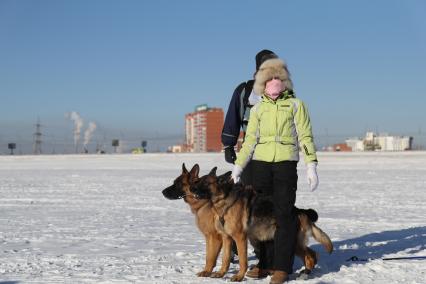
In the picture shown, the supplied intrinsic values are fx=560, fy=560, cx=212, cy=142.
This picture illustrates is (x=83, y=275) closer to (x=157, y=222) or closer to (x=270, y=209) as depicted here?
(x=270, y=209)

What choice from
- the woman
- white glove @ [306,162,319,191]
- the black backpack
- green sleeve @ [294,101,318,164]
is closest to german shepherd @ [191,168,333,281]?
the woman

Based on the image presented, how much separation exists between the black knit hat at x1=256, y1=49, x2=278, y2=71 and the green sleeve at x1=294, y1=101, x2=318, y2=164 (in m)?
0.76

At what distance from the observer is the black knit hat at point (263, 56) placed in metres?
6.18

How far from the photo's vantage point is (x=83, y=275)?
6.06 metres

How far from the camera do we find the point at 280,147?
5746 mm

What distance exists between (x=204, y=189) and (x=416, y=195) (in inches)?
479

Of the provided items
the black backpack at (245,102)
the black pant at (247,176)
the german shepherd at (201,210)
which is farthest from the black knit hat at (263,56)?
the german shepherd at (201,210)

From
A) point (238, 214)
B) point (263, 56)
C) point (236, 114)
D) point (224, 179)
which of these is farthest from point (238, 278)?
point (263, 56)

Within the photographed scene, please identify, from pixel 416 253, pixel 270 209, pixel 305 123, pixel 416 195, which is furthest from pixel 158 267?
pixel 416 195

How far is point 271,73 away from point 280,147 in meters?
0.78

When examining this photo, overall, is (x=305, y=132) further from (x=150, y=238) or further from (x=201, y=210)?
(x=150, y=238)

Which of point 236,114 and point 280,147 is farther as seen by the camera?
point 236,114

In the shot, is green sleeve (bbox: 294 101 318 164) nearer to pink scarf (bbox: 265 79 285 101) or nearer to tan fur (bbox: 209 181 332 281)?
pink scarf (bbox: 265 79 285 101)

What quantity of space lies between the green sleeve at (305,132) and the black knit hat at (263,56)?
2.49 ft
